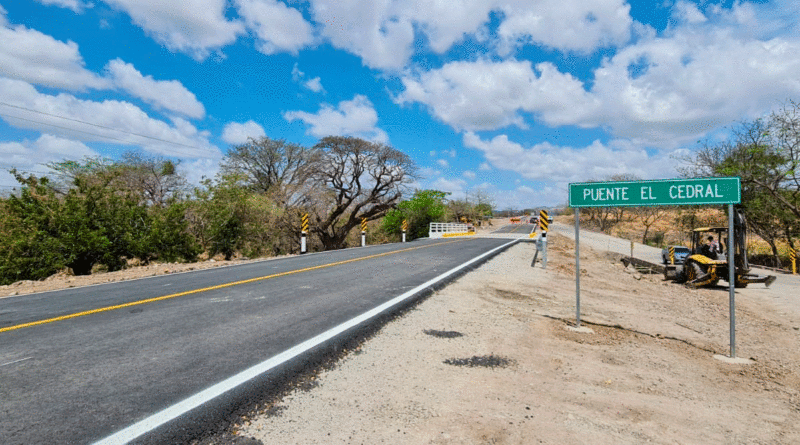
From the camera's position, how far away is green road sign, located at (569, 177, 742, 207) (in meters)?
4.82

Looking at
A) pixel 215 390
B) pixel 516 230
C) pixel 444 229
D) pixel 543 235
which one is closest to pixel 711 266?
pixel 543 235

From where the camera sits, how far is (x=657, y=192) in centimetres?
536

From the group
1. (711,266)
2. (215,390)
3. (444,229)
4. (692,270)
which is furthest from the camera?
(444,229)

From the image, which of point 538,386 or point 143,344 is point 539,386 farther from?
point 143,344

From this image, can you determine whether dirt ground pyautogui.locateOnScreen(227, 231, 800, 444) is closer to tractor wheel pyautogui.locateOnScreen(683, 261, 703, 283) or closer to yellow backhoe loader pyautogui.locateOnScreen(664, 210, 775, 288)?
yellow backhoe loader pyautogui.locateOnScreen(664, 210, 775, 288)

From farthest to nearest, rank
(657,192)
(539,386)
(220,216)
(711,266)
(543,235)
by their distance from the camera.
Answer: (220,216) < (711,266) < (543,235) < (657,192) < (539,386)

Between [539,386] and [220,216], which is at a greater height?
[220,216]

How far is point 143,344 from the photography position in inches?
160

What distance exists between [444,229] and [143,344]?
113 feet

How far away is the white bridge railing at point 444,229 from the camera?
35.8 meters

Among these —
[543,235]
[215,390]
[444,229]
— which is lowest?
[215,390]

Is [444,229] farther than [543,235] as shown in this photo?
Yes

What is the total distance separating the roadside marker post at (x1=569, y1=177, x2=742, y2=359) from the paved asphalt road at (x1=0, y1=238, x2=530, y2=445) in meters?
3.52

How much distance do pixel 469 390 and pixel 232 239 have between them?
18.6 meters
